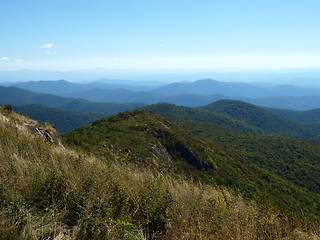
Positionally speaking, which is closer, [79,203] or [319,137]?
[79,203]

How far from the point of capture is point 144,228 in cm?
371

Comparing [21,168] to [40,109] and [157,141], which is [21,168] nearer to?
[157,141]

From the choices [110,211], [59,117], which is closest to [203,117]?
[110,211]

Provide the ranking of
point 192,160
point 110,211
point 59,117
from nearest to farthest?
1. point 110,211
2. point 192,160
3. point 59,117

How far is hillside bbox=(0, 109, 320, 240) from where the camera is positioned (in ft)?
10.6

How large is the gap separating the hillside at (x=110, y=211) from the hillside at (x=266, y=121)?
128 m

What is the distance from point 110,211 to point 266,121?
161m

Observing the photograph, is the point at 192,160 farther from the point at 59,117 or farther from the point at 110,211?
the point at 59,117

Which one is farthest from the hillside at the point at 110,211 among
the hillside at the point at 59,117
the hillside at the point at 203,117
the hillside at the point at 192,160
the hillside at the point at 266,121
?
the hillside at the point at 59,117

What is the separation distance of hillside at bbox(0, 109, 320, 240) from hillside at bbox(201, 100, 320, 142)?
5040 inches

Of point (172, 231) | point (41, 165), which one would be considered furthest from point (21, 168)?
point (172, 231)

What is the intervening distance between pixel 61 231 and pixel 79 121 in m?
197

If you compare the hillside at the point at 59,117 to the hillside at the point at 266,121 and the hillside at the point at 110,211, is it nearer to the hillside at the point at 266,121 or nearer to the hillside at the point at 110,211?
the hillside at the point at 266,121

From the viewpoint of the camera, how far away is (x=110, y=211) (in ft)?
12.2
